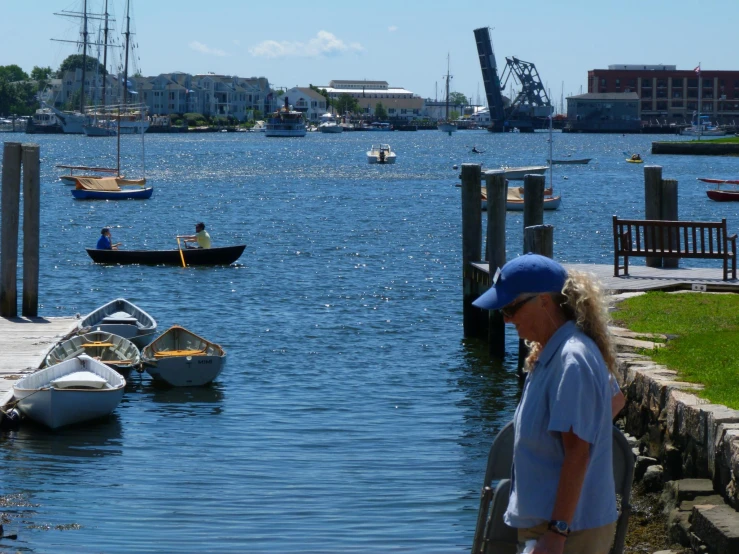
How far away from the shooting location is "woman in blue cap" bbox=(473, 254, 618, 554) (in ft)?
14.4

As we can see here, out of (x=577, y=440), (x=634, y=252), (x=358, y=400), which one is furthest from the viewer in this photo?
(x=634, y=252)

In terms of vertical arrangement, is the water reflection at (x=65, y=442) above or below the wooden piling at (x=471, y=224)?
below

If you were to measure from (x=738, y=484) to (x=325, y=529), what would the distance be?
387 centimetres

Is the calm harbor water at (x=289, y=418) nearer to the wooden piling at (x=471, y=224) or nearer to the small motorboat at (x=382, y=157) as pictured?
the wooden piling at (x=471, y=224)

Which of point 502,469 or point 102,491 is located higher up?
point 502,469

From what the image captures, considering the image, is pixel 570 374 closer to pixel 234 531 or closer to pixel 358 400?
pixel 234 531

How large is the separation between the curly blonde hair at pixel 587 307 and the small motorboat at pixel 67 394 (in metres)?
9.82

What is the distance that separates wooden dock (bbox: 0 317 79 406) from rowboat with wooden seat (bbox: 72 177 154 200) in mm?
42882

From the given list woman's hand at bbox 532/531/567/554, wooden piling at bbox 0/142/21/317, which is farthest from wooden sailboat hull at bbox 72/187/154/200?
woman's hand at bbox 532/531/567/554

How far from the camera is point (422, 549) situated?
9820mm

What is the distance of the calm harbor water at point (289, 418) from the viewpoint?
10.5m

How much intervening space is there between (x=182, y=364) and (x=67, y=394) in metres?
3.08

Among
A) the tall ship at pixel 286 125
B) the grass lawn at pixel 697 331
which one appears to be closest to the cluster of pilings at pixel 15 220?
the grass lawn at pixel 697 331

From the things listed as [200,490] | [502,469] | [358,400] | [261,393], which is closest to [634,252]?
[358,400]
